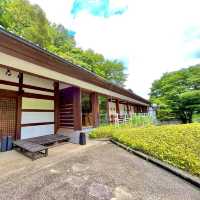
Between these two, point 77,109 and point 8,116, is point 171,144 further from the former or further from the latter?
point 8,116

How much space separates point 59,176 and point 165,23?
7.65 meters

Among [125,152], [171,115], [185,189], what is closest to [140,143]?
[125,152]

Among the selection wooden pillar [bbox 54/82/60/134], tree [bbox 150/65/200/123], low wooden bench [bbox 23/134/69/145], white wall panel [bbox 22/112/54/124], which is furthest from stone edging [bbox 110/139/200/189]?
tree [bbox 150/65/200/123]

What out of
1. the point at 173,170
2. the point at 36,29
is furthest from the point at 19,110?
the point at 36,29

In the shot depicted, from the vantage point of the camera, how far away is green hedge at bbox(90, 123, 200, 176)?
3086mm

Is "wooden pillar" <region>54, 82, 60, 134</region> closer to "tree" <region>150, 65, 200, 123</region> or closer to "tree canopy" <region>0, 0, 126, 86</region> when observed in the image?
"tree canopy" <region>0, 0, 126, 86</region>

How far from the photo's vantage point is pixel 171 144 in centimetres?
390

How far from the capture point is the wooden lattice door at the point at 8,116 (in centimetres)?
469

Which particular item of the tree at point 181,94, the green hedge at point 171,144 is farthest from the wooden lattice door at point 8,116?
the tree at point 181,94

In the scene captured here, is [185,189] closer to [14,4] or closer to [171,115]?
[171,115]

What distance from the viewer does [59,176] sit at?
8.82 ft

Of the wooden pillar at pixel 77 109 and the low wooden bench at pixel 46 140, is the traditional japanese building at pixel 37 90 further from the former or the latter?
the low wooden bench at pixel 46 140

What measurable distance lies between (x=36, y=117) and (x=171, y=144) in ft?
16.0

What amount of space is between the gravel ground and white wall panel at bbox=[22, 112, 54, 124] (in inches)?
91.4
